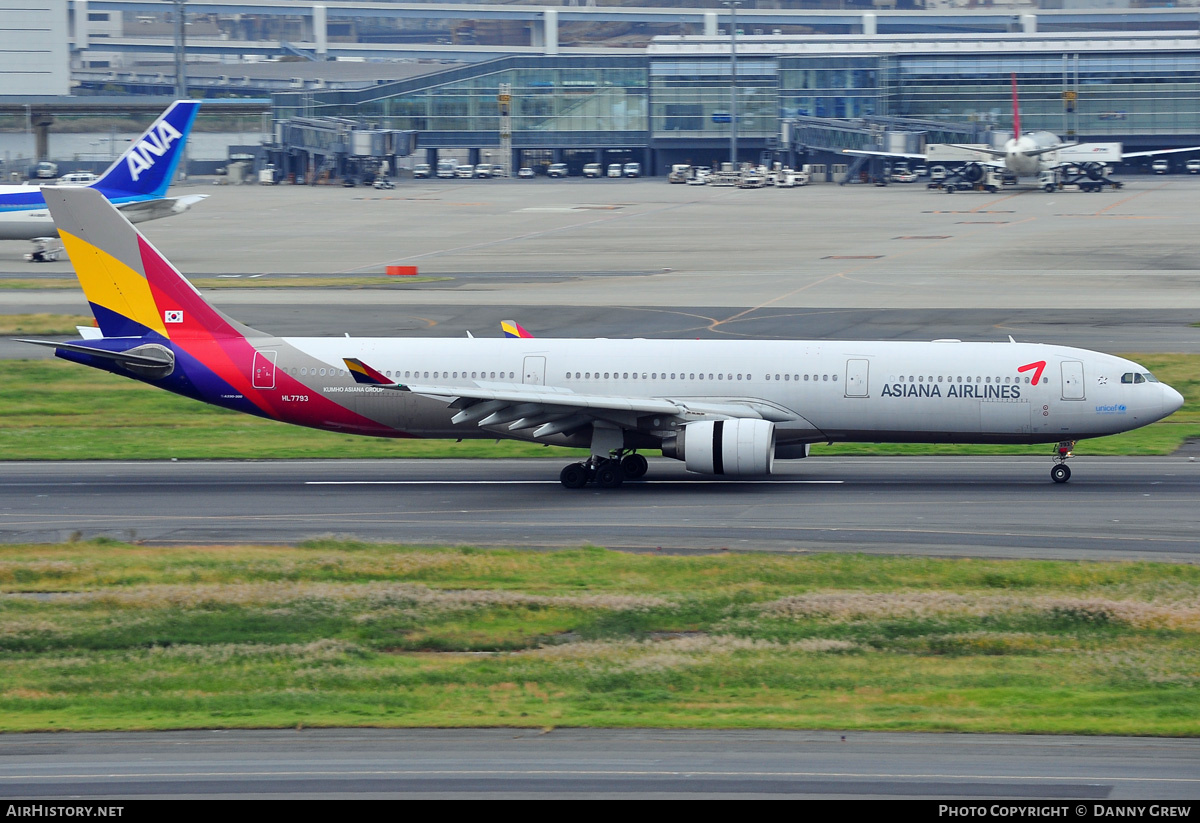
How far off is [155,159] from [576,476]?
210 feet

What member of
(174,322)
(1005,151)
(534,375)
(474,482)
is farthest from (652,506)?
(1005,151)

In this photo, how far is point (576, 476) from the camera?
4088 centimetres

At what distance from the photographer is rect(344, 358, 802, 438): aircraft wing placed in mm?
39031

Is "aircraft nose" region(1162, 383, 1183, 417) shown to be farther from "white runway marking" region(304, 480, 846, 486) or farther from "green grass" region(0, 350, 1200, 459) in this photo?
"white runway marking" region(304, 480, 846, 486)

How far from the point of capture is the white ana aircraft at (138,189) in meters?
93.1

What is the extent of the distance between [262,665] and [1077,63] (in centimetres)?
18717

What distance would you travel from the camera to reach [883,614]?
2692 centimetres

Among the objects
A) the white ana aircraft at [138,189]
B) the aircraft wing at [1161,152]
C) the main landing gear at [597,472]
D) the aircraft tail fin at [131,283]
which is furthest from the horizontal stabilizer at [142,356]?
the aircraft wing at [1161,152]

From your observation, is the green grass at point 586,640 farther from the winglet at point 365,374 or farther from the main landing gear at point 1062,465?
the main landing gear at point 1062,465

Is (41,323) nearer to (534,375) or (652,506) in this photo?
(534,375)

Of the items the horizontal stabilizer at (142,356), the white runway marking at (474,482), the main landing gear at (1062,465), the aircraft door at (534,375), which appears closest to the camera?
the main landing gear at (1062,465)

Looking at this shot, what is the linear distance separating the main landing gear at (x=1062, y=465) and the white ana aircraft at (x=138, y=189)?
66759 mm

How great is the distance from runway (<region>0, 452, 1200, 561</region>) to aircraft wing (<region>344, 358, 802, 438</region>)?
6.77ft

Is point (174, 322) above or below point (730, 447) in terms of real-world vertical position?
above
